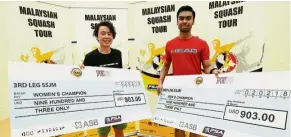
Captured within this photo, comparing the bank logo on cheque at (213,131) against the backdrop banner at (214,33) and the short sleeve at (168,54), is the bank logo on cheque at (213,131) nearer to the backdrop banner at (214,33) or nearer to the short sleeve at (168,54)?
the short sleeve at (168,54)

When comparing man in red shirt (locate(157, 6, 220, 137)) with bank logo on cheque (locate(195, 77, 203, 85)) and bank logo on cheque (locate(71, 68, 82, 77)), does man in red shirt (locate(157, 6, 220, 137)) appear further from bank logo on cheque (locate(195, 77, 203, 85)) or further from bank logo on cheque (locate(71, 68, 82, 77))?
bank logo on cheque (locate(71, 68, 82, 77))

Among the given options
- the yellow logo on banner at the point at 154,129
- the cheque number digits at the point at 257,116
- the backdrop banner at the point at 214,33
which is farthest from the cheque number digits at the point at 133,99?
the yellow logo on banner at the point at 154,129

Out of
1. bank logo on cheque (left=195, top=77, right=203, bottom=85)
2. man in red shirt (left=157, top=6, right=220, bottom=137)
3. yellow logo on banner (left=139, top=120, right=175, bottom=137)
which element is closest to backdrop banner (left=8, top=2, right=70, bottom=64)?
yellow logo on banner (left=139, top=120, right=175, bottom=137)

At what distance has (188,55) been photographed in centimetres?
212

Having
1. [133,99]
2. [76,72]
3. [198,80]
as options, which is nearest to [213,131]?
[198,80]

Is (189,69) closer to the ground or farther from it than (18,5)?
closer to the ground

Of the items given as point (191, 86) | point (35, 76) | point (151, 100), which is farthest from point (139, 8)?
point (35, 76)

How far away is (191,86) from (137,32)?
6.04 ft

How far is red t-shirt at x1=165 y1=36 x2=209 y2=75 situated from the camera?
2.12 meters

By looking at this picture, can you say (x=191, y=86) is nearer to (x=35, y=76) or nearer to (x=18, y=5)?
(x=35, y=76)

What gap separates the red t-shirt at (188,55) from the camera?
2115 millimetres

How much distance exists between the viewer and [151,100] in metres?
3.46

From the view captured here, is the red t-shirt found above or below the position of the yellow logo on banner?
above

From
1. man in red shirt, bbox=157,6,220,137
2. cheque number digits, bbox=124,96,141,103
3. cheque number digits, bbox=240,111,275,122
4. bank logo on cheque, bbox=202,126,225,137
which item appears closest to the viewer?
cheque number digits, bbox=240,111,275,122
